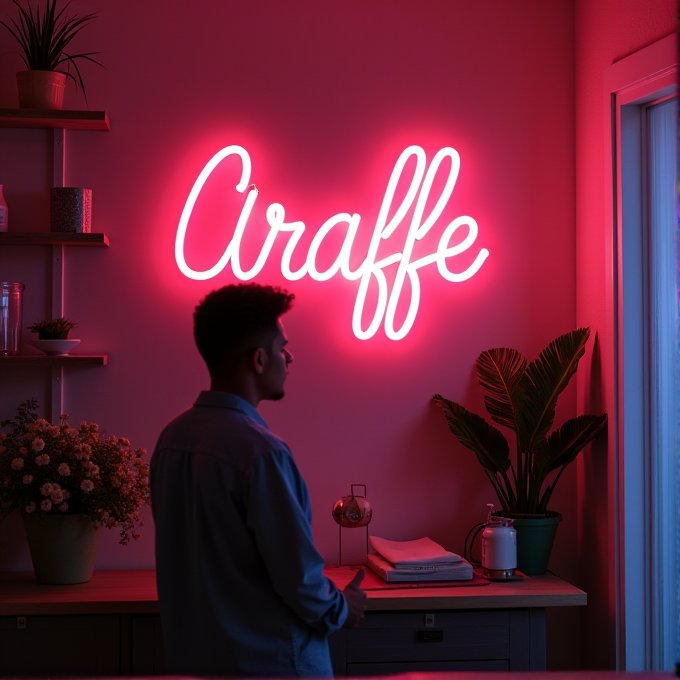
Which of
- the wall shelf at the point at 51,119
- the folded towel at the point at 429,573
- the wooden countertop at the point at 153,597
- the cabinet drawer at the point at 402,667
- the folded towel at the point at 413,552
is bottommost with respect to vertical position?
the cabinet drawer at the point at 402,667

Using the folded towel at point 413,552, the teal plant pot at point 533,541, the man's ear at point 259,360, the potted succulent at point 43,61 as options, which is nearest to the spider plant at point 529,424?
the teal plant pot at point 533,541

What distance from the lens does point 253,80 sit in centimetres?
353

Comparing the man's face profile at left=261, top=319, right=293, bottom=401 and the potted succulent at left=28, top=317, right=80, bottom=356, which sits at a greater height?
the potted succulent at left=28, top=317, right=80, bottom=356

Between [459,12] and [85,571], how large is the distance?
275 cm

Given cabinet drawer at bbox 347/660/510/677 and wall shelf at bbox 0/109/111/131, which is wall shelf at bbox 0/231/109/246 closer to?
wall shelf at bbox 0/109/111/131

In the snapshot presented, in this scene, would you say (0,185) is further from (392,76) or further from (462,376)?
(462,376)

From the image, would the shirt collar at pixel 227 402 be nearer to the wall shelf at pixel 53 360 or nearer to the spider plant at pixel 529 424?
the wall shelf at pixel 53 360

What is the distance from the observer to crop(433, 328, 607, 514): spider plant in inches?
131

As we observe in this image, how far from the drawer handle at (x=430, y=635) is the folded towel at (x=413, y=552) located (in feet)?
0.78

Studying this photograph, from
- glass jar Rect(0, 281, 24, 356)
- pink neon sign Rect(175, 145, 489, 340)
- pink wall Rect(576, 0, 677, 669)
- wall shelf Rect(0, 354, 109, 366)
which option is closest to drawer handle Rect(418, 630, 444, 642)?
pink wall Rect(576, 0, 677, 669)

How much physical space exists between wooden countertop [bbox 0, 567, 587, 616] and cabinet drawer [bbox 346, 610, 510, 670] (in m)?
0.06

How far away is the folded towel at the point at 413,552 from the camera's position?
3.07 m

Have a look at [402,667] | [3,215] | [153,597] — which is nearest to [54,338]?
[3,215]

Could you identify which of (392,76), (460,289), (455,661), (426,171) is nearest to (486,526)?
(455,661)
